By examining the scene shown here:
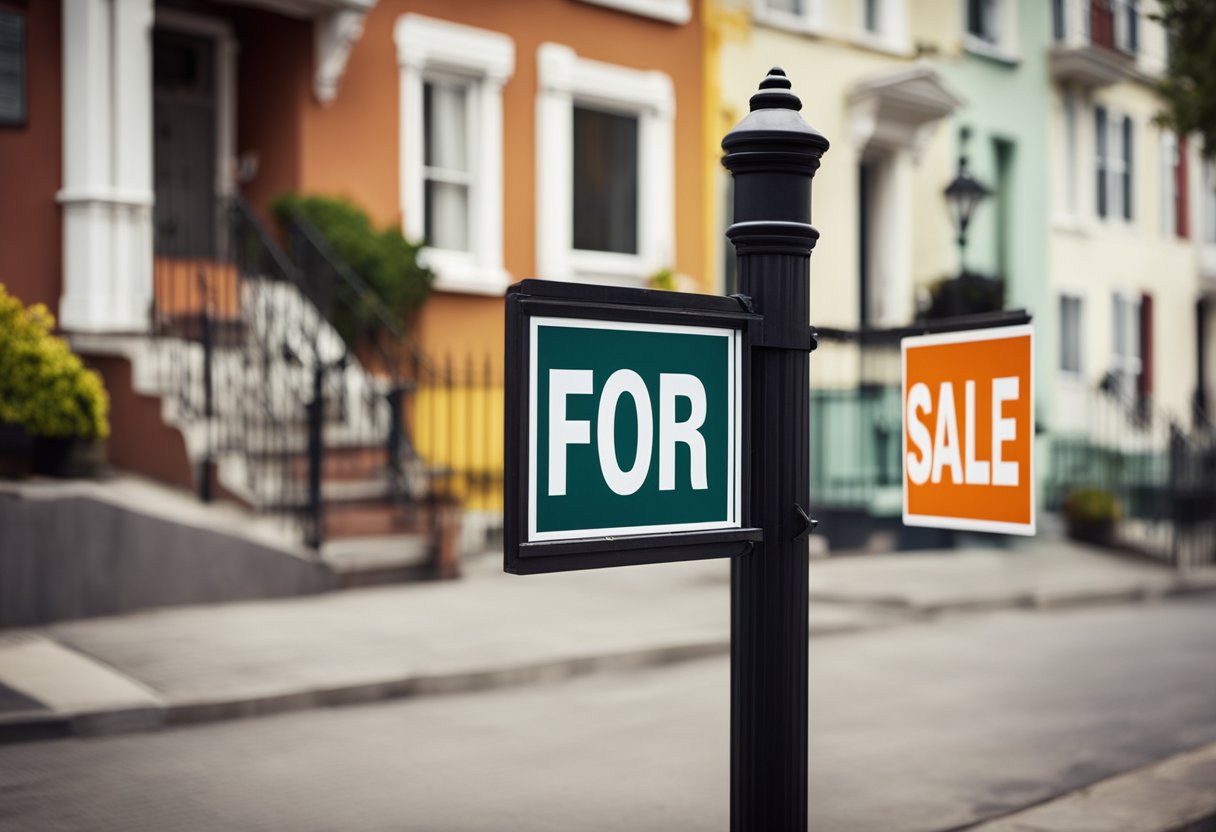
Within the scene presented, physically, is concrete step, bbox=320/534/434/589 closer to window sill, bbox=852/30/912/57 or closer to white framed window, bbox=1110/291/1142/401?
window sill, bbox=852/30/912/57

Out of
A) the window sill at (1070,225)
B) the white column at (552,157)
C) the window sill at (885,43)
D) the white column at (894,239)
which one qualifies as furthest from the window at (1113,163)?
the white column at (552,157)

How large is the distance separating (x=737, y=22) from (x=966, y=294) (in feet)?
14.9

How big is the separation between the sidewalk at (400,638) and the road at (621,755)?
0.56 ft

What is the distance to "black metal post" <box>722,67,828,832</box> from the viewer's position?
2.87 metres

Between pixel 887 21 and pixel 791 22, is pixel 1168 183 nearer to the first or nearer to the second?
pixel 887 21

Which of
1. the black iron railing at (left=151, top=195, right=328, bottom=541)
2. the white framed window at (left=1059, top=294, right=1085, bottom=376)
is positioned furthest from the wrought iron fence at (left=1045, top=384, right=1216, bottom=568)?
the black iron railing at (left=151, top=195, right=328, bottom=541)

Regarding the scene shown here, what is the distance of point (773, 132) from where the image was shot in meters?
2.88

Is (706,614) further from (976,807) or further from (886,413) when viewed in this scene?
(886,413)

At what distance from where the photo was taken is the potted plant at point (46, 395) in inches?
398

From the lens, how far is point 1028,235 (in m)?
22.0

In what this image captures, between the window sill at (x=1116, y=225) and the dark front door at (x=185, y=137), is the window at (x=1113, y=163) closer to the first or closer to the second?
the window sill at (x=1116, y=225)

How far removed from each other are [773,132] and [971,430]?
35.5 inches

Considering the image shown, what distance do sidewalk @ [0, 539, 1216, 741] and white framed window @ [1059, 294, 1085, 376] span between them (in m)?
10.2

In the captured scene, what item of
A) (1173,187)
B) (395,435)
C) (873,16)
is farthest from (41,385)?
(1173,187)
